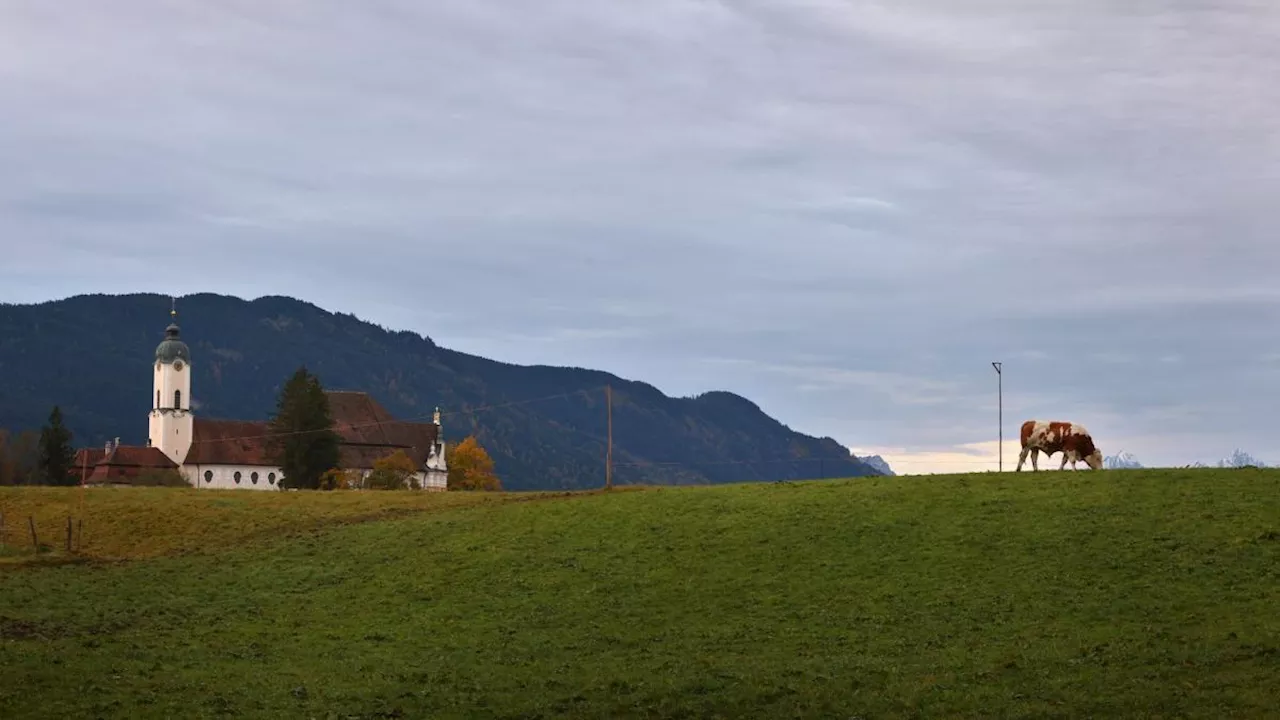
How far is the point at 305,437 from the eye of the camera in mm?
137375

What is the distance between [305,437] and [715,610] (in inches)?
3890

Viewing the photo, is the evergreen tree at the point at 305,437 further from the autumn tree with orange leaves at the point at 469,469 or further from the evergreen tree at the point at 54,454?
the evergreen tree at the point at 54,454

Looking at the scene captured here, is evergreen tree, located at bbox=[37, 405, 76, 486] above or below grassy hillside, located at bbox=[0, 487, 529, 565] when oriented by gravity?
above

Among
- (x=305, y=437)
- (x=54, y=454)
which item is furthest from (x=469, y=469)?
(x=54, y=454)

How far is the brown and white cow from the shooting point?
5925 cm

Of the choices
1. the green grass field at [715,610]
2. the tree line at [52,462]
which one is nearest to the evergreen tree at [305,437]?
the tree line at [52,462]

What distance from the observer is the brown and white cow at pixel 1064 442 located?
59.2 meters

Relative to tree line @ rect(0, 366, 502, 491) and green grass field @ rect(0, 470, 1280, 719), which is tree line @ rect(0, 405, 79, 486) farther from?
green grass field @ rect(0, 470, 1280, 719)

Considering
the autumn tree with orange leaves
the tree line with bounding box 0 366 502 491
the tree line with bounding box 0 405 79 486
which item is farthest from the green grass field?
the autumn tree with orange leaves

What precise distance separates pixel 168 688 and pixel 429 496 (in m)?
37.5

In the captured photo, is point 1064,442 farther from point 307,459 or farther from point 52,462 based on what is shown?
point 52,462

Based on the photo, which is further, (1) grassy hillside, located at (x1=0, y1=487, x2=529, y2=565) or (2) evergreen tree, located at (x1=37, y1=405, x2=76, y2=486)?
(2) evergreen tree, located at (x1=37, y1=405, x2=76, y2=486)

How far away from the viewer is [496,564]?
51.4 m

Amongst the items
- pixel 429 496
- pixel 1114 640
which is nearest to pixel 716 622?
pixel 1114 640
